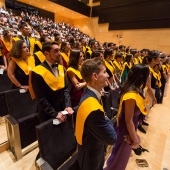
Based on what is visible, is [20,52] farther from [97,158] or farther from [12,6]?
[12,6]

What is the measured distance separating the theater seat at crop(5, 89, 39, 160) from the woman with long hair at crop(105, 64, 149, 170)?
0.93 m

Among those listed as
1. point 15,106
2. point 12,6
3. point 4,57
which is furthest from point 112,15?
point 15,106

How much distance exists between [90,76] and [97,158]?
0.52m

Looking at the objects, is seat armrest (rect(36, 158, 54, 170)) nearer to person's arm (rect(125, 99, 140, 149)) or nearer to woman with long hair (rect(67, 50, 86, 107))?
person's arm (rect(125, 99, 140, 149))

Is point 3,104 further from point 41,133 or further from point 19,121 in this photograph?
point 41,133

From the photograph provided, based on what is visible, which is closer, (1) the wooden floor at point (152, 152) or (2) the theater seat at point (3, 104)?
(1) the wooden floor at point (152, 152)

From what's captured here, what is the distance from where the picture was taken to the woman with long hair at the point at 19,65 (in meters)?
1.71

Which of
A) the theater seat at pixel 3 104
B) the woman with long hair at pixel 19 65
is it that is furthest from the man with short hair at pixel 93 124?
the theater seat at pixel 3 104

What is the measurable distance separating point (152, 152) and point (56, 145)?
1.42 metres

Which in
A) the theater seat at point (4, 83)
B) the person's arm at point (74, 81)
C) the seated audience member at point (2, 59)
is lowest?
the theater seat at point (4, 83)

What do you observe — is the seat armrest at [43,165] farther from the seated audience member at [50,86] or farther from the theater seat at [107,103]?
the theater seat at [107,103]

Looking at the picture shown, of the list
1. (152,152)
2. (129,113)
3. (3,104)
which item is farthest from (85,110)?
(152,152)

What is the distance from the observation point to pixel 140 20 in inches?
417

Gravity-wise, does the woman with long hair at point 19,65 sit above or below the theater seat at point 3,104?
above
